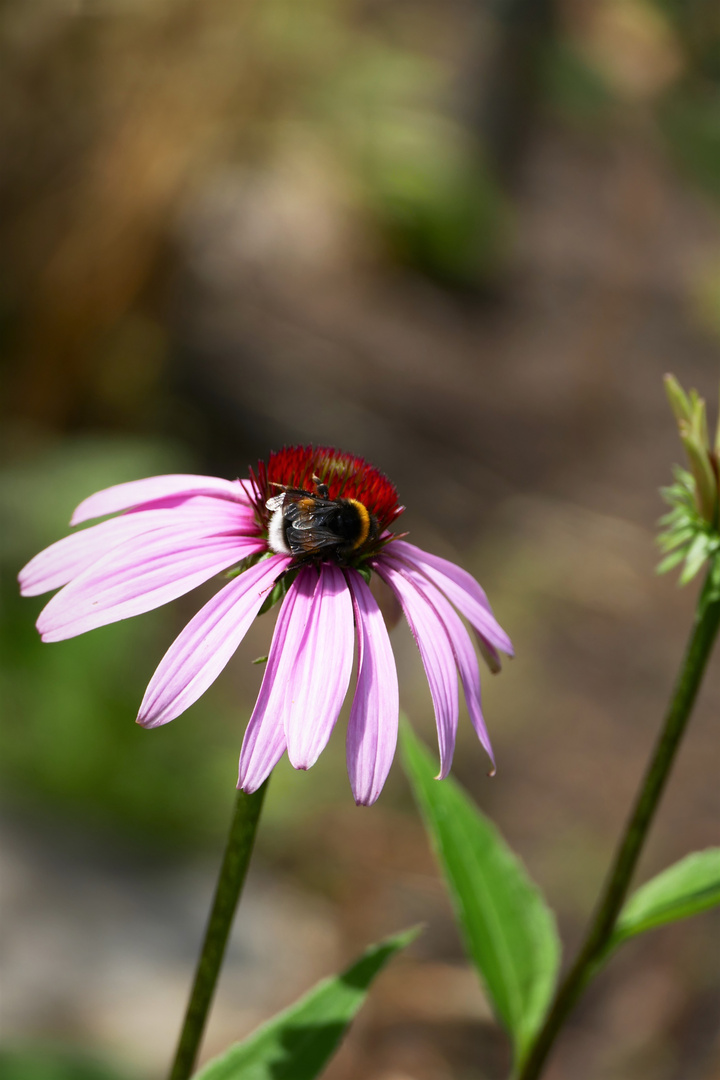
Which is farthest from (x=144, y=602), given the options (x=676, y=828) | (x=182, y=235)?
(x=182, y=235)

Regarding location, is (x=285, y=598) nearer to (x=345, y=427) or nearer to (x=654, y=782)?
(x=654, y=782)

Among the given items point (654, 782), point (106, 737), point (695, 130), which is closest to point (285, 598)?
point (654, 782)

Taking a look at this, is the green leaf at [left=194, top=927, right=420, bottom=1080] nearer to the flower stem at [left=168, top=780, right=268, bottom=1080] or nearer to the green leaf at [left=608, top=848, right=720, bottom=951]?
the flower stem at [left=168, top=780, right=268, bottom=1080]

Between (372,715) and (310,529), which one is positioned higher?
(310,529)

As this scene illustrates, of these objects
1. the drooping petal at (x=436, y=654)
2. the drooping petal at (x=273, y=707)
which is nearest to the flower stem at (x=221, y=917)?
the drooping petal at (x=273, y=707)

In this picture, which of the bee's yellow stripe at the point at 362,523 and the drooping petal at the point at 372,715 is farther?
the bee's yellow stripe at the point at 362,523

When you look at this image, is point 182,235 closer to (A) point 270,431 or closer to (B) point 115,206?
(B) point 115,206

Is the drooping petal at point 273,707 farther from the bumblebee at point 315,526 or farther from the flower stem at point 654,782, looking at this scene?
the flower stem at point 654,782
